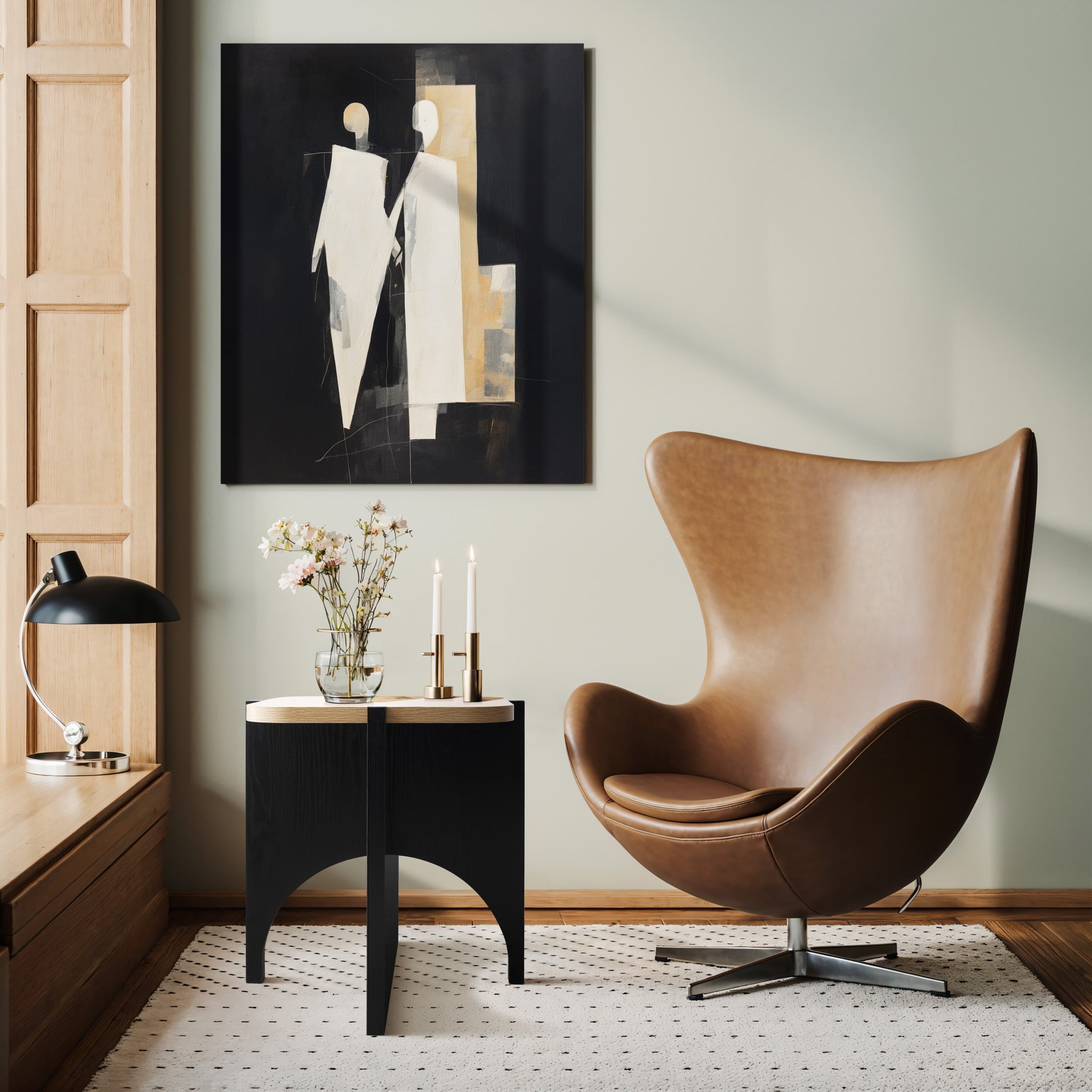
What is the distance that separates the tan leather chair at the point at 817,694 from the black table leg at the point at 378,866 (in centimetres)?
41

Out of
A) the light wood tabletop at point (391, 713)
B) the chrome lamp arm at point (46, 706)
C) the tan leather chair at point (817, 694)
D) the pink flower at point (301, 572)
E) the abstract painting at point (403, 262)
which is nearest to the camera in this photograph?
the tan leather chair at point (817, 694)

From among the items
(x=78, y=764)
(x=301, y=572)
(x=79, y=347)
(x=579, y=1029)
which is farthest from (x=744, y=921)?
(x=79, y=347)

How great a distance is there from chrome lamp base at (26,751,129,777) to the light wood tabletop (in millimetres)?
585

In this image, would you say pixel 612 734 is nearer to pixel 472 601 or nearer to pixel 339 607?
pixel 472 601

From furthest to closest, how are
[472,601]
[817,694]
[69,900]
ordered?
[817,694], [472,601], [69,900]

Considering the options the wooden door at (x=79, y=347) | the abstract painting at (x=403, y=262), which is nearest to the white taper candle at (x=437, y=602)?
the abstract painting at (x=403, y=262)

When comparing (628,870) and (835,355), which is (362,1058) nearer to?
(628,870)

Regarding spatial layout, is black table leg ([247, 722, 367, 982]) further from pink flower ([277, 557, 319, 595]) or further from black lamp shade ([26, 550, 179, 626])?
black lamp shade ([26, 550, 179, 626])

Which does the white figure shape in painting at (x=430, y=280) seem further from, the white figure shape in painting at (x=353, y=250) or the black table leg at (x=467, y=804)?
the black table leg at (x=467, y=804)

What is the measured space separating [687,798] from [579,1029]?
46cm

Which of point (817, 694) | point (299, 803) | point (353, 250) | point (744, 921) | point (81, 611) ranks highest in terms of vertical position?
point (353, 250)

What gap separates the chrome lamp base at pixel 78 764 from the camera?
2.21m

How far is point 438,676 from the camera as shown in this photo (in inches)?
78.2

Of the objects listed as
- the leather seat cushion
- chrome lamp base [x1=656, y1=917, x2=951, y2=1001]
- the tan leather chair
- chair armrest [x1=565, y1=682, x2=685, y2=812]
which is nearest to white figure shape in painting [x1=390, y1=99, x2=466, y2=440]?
the tan leather chair
